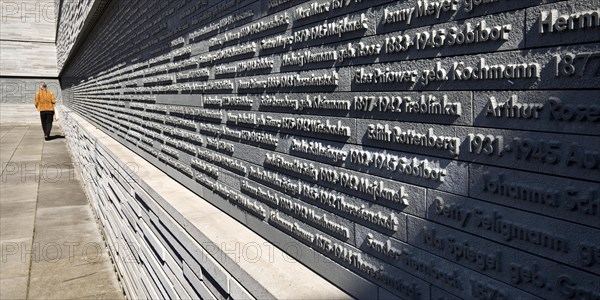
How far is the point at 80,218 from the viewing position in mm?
9578

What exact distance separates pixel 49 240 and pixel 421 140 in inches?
306

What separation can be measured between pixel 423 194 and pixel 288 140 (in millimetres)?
1055

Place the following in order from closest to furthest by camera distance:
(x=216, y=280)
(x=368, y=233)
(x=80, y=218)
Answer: (x=368, y=233)
(x=216, y=280)
(x=80, y=218)

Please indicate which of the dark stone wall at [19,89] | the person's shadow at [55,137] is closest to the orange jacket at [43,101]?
the person's shadow at [55,137]

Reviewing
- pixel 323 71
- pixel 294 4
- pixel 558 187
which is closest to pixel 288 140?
pixel 323 71

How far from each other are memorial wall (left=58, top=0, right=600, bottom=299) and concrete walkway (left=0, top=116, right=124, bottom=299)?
3.96 meters

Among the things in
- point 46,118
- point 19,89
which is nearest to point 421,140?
point 46,118

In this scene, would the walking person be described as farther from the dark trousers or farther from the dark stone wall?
the dark stone wall

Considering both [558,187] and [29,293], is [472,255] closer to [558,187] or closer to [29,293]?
[558,187]

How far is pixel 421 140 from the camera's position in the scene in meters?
1.84

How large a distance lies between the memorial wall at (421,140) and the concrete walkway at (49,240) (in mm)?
3963

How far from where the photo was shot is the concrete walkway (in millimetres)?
6312

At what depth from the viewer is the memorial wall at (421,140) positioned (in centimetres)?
138

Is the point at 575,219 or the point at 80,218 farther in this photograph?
the point at 80,218
